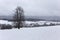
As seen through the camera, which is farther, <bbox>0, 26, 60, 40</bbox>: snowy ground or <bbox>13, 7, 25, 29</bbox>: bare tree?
<bbox>13, 7, 25, 29</bbox>: bare tree

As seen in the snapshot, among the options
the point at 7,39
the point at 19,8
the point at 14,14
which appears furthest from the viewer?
the point at 14,14

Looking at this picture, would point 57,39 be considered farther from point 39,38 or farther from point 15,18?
point 15,18

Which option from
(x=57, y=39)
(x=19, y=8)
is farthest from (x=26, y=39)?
(x=19, y=8)

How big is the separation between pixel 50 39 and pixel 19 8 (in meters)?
10.1

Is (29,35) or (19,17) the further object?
(19,17)

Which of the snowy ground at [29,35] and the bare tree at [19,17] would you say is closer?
the snowy ground at [29,35]

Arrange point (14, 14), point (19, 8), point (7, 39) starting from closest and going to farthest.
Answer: point (7, 39) < point (19, 8) < point (14, 14)

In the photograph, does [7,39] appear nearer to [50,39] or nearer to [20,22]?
[50,39]

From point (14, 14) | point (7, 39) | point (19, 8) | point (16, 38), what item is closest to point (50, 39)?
point (16, 38)

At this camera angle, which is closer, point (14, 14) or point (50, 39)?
point (50, 39)

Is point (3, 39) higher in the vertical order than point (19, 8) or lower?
lower

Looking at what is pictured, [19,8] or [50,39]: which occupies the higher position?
[19,8]

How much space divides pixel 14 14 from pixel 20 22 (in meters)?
1.44

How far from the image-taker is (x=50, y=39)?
4.86 metres
